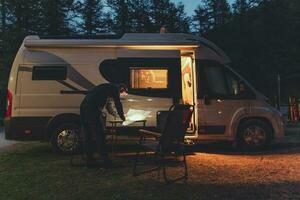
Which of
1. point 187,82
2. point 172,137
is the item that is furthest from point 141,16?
point 172,137

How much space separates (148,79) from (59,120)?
86.9 inches

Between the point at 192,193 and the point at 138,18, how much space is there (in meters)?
41.7

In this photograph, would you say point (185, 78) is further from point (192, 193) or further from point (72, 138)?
point (192, 193)

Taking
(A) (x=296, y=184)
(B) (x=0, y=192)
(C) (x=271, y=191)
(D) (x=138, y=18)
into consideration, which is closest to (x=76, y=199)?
(B) (x=0, y=192)

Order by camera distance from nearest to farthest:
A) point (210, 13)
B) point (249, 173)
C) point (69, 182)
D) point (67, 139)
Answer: point (69, 182)
point (249, 173)
point (67, 139)
point (210, 13)

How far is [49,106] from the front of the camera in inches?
475

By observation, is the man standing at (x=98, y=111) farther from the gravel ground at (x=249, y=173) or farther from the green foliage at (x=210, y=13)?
the green foliage at (x=210, y=13)

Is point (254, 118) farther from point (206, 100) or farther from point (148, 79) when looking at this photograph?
point (148, 79)

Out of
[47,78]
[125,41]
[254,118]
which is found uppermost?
[125,41]

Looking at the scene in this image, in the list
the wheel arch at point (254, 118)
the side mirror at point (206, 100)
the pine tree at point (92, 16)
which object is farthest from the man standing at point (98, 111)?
the pine tree at point (92, 16)

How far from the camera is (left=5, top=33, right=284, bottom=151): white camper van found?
1205cm

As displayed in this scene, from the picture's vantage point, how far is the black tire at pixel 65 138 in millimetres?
12117

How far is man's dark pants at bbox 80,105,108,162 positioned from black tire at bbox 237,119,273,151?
14.1 ft

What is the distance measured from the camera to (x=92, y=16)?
5003cm
